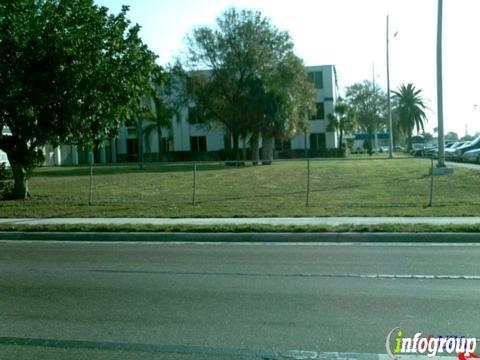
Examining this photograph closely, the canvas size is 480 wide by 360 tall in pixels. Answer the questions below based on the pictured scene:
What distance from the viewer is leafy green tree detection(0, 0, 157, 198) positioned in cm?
1675

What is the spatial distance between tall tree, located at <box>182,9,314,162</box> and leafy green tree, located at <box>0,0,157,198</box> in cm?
2374

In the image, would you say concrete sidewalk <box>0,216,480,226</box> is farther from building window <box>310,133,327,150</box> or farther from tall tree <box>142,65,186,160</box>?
building window <box>310,133,327,150</box>

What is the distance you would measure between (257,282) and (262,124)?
3631 cm

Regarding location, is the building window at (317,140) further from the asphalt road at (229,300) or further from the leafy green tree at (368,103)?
the asphalt road at (229,300)

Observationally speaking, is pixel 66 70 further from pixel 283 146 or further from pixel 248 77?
pixel 283 146

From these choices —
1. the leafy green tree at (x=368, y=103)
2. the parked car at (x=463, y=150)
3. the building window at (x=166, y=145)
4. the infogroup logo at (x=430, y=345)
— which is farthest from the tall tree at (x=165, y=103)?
the leafy green tree at (x=368, y=103)

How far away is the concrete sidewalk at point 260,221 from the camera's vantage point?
1313 cm

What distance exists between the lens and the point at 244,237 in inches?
469

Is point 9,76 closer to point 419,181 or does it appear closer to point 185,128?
point 419,181

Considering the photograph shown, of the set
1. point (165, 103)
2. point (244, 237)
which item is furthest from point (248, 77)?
point (244, 237)

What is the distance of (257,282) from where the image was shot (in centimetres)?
777

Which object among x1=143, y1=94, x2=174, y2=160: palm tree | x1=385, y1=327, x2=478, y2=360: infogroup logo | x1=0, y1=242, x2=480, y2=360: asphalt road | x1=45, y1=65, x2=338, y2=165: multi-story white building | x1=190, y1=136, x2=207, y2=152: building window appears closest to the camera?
x1=385, y1=327, x2=478, y2=360: infogroup logo

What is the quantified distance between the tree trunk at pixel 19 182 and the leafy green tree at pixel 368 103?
72027 millimetres

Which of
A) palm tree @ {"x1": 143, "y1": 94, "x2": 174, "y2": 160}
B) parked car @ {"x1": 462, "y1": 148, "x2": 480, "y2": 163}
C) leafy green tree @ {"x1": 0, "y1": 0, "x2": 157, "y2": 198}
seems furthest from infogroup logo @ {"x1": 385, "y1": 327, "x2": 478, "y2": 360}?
palm tree @ {"x1": 143, "y1": 94, "x2": 174, "y2": 160}
